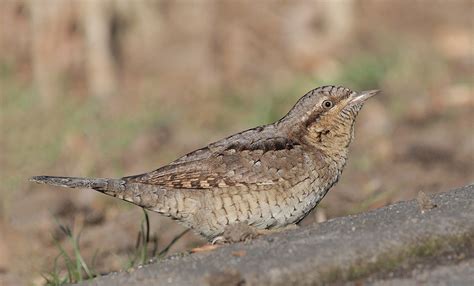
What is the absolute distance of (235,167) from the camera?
5.40 metres

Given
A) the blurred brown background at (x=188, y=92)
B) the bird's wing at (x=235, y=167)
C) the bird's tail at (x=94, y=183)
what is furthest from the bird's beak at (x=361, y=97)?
the bird's tail at (x=94, y=183)

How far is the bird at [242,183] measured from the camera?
5.26 metres

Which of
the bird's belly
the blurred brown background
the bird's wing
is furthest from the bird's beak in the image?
the blurred brown background

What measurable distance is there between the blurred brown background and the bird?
126 cm

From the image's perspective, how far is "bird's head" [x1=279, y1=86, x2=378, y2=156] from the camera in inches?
224

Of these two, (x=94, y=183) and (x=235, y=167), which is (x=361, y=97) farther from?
(x=94, y=183)

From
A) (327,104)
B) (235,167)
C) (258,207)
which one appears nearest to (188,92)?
(327,104)

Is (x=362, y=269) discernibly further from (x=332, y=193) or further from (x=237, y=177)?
(x=332, y=193)

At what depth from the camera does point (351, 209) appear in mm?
7004

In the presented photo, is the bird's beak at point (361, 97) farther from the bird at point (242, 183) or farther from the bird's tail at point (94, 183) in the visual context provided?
the bird's tail at point (94, 183)

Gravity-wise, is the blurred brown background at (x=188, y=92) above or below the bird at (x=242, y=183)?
above

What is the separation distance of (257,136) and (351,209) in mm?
1588

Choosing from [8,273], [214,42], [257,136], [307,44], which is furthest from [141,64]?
[257,136]

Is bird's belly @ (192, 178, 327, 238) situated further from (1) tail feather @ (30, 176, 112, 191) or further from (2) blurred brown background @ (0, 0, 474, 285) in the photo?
(2) blurred brown background @ (0, 0, 474, 285)
